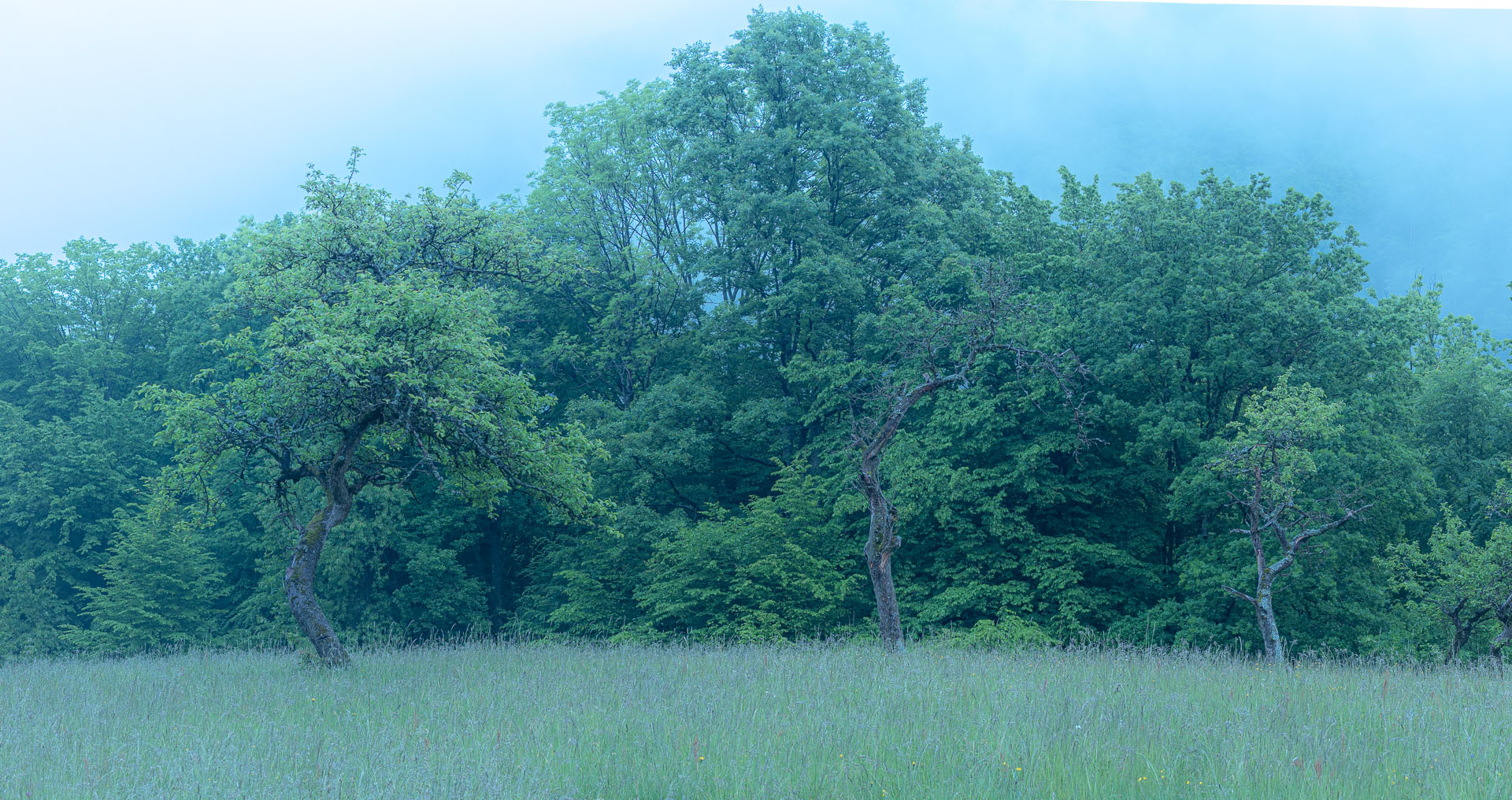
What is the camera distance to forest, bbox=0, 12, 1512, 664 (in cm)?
2000

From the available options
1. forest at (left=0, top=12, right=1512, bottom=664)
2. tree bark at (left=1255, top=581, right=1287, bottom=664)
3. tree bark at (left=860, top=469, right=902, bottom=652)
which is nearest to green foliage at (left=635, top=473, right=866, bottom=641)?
forest at (left=0, top=12, right=1512, bottom=664)

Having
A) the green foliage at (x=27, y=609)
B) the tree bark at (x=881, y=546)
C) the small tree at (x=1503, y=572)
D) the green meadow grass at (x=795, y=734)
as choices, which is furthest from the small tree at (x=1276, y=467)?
the green foliage at (x=27, y=609)

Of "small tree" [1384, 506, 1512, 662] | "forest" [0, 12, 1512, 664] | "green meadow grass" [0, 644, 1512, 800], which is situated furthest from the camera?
"forest" [0, 12, 1512, 664]

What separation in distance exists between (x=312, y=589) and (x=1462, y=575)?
2241 cm

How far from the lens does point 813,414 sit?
27.1 meters

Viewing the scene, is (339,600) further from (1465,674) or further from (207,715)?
(1465,674)

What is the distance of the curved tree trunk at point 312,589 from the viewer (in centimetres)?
1323

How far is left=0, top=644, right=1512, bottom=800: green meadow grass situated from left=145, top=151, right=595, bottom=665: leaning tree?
3396 mm

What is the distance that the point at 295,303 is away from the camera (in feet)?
47.1

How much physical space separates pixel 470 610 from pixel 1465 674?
25832 millimetres

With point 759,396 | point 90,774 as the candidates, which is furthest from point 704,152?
point 90,774

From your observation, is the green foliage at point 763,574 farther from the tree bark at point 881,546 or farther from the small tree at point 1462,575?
the small tree at point 1462,575

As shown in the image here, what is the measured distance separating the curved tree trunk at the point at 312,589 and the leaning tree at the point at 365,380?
0.08 feet

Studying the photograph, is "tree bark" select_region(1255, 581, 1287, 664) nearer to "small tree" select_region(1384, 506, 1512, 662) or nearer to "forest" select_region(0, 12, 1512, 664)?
"forest" select_region(0, 12, 1512, 664)
